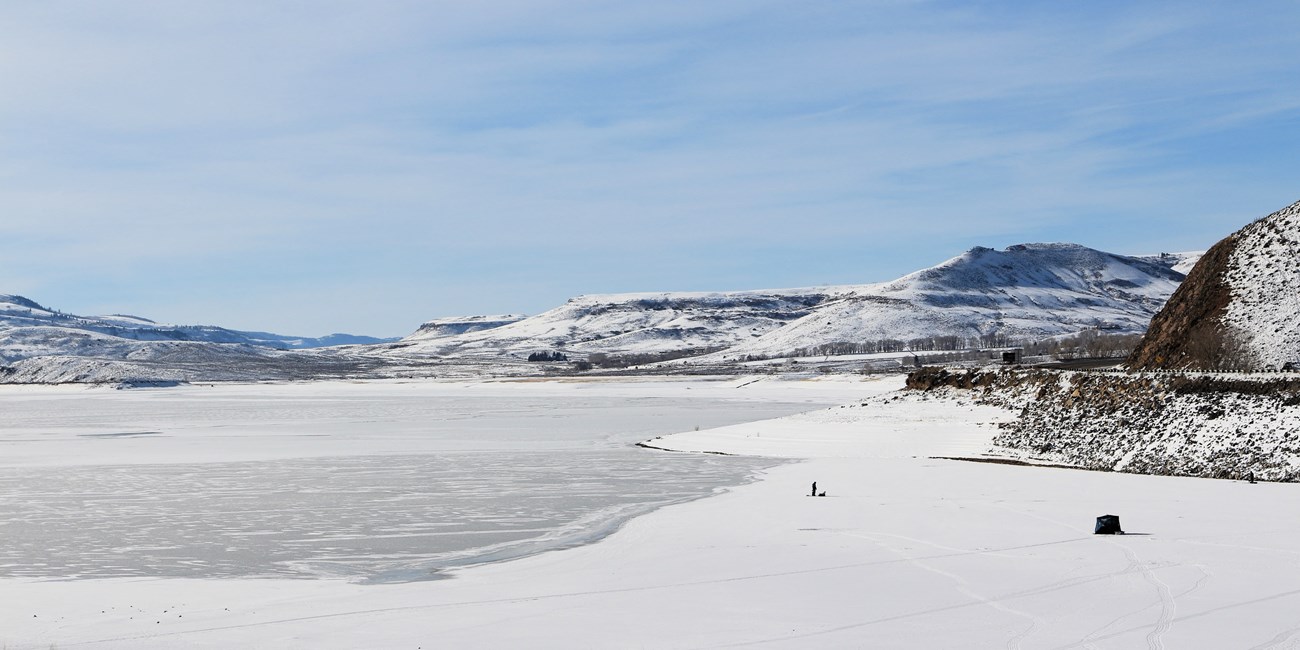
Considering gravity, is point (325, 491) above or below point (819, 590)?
above

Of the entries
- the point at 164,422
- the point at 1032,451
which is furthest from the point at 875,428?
the point at 164,422

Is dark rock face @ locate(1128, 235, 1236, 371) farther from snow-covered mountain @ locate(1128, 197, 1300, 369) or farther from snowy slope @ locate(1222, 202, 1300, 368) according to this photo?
snowy slope @ locate(1222, 202, 1300, 368)

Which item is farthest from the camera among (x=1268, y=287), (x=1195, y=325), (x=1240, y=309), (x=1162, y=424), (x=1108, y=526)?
A: (x=1195, y=325)

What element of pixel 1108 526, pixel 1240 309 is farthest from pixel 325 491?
pixel 1240 309

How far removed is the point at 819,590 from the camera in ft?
45.7

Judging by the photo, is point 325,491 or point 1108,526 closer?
point 1108,526

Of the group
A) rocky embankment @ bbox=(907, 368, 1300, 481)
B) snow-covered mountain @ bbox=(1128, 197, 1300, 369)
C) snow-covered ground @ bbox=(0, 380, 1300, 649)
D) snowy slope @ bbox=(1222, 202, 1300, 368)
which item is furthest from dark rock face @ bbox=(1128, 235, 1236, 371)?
snow-covered ground @ bbox=(0, 380, 1300, 649)

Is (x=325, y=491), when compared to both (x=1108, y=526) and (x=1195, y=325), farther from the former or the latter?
(x=1195, y=325)

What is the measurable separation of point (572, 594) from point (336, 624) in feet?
9.62

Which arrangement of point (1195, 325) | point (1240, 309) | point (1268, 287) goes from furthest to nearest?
point (1195, 325)
point (1268, 287)
point (1240, 309)

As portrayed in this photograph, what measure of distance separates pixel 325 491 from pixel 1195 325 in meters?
24.4

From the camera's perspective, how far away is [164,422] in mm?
58250

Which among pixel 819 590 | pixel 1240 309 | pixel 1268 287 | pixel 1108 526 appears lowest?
pixel 819 590

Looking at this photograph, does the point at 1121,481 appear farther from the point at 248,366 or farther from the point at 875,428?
the point at 248,366
